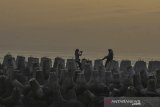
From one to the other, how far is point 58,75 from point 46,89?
2.19m

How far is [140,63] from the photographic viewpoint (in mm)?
32906

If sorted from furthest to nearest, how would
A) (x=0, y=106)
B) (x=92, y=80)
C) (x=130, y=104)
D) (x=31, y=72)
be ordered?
(x=31, y=72), (x=92, y=80), (x=0, y=106), (x=130, y=104)

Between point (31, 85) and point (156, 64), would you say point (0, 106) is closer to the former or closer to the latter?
point (31, 85)

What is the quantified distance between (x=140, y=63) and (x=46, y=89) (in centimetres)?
868

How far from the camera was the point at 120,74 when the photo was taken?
2816 centimetres

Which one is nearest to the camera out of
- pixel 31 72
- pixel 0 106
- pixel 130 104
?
pixel 130 104

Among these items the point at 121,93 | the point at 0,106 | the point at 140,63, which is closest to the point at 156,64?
the point at 140,63

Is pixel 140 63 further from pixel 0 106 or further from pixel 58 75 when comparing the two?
pixel 0 106

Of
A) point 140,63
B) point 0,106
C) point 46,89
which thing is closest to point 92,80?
point 46,89

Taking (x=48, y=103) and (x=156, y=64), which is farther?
(x=156, y=64)

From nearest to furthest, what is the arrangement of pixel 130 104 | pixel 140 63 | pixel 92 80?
1. pixel 130 104
2. pixel 92 80
3. pixel 140 63

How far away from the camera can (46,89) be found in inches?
989

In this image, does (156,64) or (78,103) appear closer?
(78,103)

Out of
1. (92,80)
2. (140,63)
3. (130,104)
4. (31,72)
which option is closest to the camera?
(130,104)
